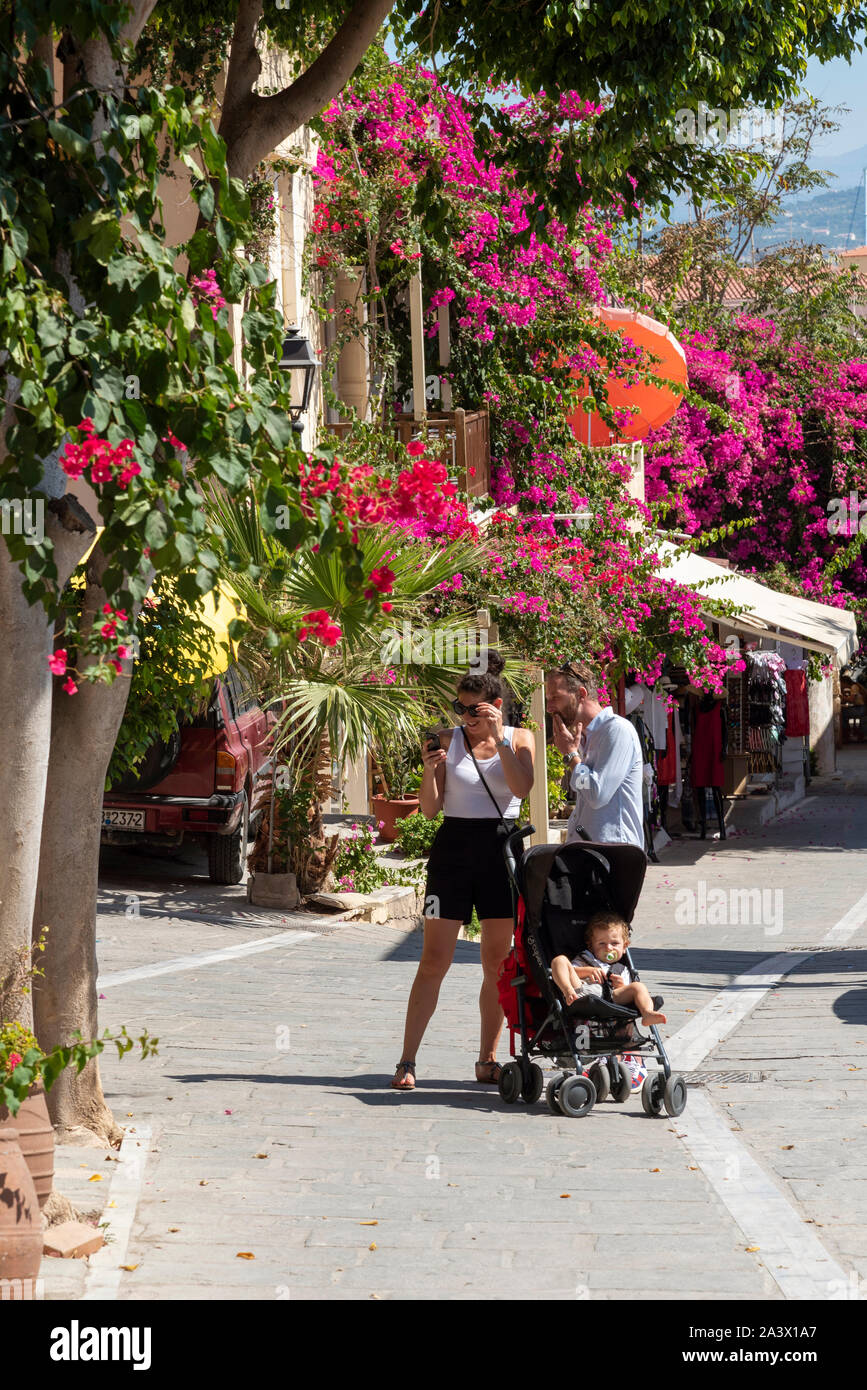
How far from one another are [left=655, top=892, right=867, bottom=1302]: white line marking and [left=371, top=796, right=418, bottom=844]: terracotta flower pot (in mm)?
7206

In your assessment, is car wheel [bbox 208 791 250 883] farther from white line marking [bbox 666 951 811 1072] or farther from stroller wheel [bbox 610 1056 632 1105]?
stroller wheel [bbox 610 1056 632 1105]

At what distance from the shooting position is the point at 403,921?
1366 centimetres

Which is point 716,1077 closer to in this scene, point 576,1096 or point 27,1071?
point 576,1096

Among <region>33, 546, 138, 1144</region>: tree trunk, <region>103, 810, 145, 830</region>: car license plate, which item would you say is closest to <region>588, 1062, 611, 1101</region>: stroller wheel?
<region>33, 546, 138, 1144</region>: tree trunk

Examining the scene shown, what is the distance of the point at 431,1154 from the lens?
6.43 meters

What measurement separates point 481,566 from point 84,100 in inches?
433

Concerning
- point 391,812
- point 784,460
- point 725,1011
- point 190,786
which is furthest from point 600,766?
point 784,460

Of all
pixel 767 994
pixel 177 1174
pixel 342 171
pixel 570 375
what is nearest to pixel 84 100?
pixel 177 1174

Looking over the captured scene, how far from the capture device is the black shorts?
7.44m

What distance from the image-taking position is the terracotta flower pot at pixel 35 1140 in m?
5.00

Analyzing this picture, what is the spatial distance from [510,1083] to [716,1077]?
4.74ft

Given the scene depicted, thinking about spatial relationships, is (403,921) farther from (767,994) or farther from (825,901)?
(825,901)

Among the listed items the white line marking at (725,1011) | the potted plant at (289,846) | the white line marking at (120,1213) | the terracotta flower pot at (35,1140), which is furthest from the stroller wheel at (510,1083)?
the potted plant at (289,846)

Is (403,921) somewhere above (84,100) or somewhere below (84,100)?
below
